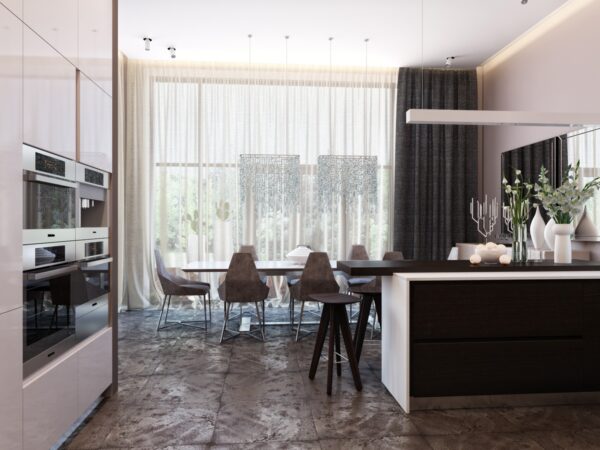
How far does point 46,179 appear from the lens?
2.10 metres

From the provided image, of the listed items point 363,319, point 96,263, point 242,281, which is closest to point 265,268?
point 242,281

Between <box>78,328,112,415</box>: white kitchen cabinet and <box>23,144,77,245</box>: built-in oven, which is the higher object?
<box>23,144,77,245</box>: built-in oven

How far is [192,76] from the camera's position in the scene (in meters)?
6.20

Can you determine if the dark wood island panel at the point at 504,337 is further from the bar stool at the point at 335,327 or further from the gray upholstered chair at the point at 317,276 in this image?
the gray upholstered chair at the point at 317,276

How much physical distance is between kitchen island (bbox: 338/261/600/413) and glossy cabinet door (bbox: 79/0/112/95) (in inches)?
76.2

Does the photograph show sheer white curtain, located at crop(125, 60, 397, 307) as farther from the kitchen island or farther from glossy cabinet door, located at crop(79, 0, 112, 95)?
the kitchen island

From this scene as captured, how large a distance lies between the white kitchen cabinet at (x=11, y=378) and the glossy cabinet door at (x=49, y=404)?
0.06 meters

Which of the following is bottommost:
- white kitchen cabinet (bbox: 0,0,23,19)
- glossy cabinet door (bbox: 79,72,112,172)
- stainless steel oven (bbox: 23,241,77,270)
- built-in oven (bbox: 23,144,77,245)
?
stainless steel oven (bbox: 23,241,77,270)

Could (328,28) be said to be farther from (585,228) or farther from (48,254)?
(48,254)

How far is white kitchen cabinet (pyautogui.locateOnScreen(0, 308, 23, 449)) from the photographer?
68.4 inches

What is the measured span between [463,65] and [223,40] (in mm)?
3115

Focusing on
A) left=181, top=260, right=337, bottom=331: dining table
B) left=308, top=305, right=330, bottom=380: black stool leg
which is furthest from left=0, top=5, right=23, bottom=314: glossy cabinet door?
left=181, top=260, right=337, bottom=331: dining table

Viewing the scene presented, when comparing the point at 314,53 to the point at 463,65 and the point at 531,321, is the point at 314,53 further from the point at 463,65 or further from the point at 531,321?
the point at 531,321

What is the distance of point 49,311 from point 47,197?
0.53 meters
